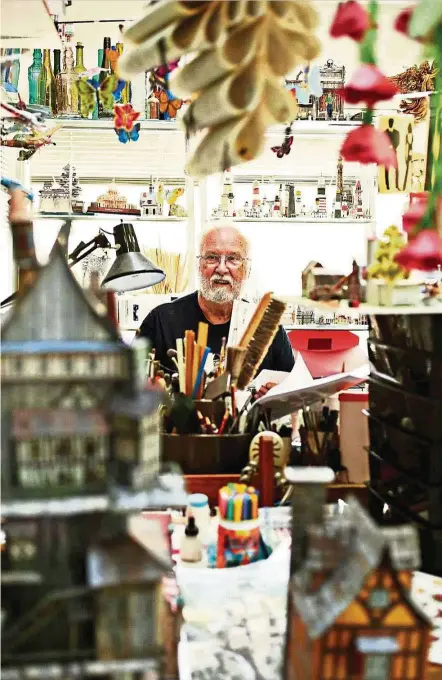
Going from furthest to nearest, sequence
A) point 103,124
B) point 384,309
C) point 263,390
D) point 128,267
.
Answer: point 103,124 < point 128,267 < point 263,390 < point 384,309

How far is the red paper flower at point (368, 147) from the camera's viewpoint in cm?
81

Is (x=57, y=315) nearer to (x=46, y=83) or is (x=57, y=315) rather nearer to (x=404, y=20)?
(x=404, y=20)

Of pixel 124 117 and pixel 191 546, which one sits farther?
pixel 124 117

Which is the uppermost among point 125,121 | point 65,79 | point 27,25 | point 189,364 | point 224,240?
point 65,79

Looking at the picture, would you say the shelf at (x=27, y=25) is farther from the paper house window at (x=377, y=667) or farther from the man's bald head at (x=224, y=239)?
the man's bald head at (x=224, y=239)

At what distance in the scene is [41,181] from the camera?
15.4 ft

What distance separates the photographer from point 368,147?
808mm

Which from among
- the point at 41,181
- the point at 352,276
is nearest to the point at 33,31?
the point at 352,276

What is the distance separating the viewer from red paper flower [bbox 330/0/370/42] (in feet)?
2.43

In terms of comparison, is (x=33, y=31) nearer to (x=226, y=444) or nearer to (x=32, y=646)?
(x=226, y=444)

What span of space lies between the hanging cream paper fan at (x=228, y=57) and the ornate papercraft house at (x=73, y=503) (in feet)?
0.90

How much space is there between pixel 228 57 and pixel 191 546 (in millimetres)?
770

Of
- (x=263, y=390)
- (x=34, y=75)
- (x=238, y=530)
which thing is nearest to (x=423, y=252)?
(x=238, y=530)

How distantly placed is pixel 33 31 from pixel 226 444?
96 centimetres
